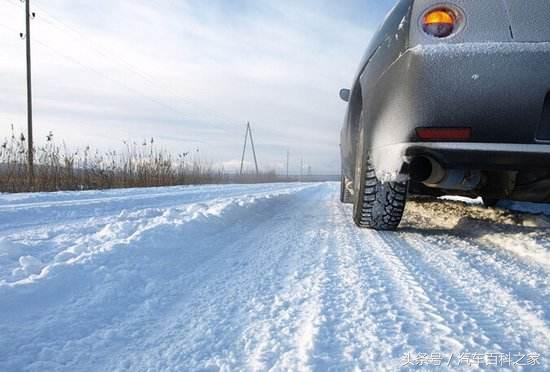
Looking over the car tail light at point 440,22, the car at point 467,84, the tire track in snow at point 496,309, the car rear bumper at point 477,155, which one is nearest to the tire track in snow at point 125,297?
the tire track in snow at point 496,309

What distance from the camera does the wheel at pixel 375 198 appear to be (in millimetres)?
2287

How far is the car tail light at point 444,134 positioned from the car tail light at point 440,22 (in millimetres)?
432

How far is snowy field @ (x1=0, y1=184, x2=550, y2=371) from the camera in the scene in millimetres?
917

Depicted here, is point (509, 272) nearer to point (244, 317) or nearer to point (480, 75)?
point (480, 75)

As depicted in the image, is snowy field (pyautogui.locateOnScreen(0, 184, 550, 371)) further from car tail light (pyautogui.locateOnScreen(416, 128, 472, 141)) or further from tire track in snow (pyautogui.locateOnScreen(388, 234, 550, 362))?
car tail light (pyautogui.locateOnScreen(416, 128, 472, 141))

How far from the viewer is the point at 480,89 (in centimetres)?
166

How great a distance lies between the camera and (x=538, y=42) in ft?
5.19

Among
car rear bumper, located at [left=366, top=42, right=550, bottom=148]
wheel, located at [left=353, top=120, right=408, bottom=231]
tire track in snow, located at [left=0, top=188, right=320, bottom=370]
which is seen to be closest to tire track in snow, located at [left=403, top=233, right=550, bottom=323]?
wheel, located at [left=353, top=120, right=408, bottom=231]

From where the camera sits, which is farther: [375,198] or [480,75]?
[375,198]

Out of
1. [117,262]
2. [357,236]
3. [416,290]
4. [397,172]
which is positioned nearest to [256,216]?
[357,236]

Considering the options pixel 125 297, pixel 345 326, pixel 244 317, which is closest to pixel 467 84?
pixel 345 326

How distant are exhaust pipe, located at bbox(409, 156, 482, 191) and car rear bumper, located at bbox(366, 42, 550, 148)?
43 centimetres

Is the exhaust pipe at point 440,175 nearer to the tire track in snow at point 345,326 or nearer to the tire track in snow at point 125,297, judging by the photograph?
the tire track in snow at point 345,326

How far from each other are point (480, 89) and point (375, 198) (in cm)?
92
